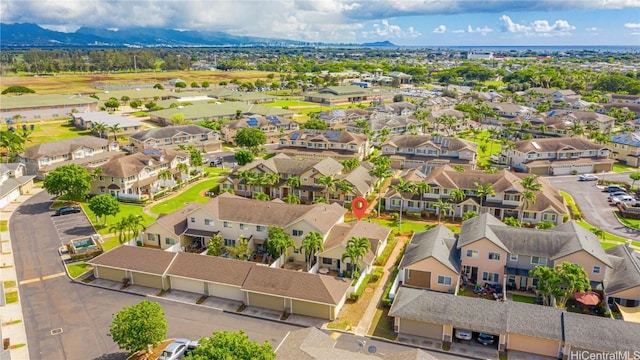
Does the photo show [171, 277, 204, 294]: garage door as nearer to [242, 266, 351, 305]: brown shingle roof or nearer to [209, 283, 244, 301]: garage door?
[209, 283, 244, 301]: garage door

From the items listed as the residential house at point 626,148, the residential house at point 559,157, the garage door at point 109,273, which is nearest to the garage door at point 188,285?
the garage door at point 109,273

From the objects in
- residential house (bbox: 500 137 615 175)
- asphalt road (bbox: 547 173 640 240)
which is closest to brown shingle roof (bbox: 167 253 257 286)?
asphalt road (bbox: 547 173 640 240)

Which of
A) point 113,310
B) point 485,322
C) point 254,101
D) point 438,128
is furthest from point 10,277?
point 254,101

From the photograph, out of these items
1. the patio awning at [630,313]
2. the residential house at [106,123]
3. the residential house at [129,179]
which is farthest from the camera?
the residential house at [106,123]

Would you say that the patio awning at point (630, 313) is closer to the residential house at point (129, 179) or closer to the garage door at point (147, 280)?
the garage door at point (147, 280)

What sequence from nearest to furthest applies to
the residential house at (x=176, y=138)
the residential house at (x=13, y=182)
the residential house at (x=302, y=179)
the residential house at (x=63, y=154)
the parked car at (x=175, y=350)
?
the parked car at (x=175, y=350) → the residential house at (x=13, y=182) → the residential house at (x=302, y=179) → the residential house at (x=63, y=154) → the residential house at (x=176, y=138)

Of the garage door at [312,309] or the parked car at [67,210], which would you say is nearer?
the garage door at [312,309]

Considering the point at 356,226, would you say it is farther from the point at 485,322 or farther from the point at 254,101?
the point at 254,101

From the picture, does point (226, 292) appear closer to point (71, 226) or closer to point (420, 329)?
point (420, 329)
